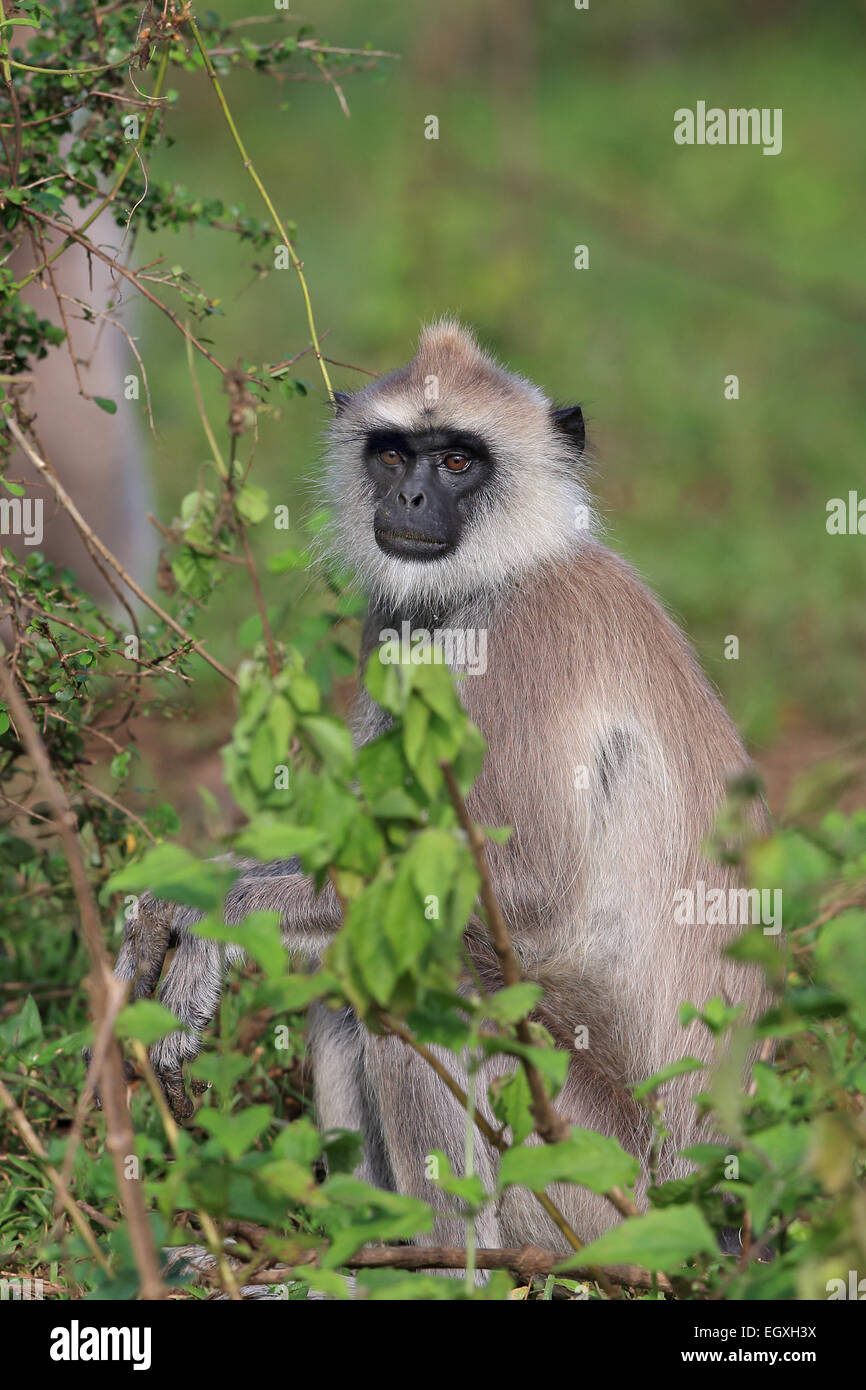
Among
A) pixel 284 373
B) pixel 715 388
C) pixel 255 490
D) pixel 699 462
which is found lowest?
pixel 255 490

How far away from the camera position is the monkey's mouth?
346 cm

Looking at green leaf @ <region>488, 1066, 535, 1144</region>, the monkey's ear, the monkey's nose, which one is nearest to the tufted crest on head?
the monkey's ear

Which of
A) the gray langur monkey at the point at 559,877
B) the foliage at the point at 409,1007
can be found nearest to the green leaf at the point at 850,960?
the foliage at the point at 409,1007

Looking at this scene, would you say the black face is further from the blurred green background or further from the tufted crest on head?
the blurred green background

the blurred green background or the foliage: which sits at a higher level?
the blurred green background

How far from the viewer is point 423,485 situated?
3520 millimetres

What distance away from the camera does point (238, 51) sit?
3529mm

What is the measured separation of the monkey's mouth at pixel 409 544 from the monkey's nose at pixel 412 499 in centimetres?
7

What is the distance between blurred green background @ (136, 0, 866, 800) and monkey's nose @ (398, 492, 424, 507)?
2.37 ft

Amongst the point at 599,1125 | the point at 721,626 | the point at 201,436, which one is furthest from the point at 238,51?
the point at 201,436

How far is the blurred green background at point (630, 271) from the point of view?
24.1 ft

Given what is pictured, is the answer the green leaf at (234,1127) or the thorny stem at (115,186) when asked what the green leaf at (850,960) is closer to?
the green leaf at (234,1127)

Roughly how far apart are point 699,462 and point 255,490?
6.73m
